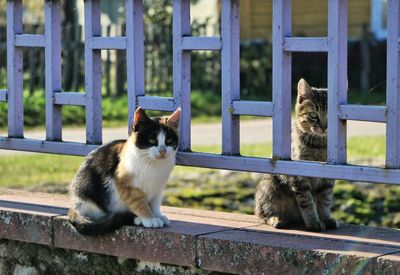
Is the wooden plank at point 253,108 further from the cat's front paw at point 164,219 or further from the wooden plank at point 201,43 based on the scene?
the cat's front paw at point 164,219

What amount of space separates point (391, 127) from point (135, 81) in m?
1.47

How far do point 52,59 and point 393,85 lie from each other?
200 centimetres

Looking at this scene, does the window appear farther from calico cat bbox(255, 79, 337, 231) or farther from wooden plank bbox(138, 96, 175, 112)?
wooden plank bbox(138, 96, 175, 112)

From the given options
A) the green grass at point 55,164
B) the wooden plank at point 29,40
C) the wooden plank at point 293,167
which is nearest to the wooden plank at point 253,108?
the wooden plank at point 293,167

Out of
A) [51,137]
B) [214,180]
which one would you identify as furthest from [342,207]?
[51,137]

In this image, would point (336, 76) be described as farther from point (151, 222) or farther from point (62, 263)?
point (62, 263)

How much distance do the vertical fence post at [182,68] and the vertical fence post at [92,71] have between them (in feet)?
1.65

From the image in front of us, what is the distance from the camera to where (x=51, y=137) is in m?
5.39

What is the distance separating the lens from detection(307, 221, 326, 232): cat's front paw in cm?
476

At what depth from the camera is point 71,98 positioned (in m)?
5.27

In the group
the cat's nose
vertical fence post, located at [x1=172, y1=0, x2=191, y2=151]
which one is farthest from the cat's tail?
vertical fence post, located at [x1=172, y1=0, x2=191, y2=151]

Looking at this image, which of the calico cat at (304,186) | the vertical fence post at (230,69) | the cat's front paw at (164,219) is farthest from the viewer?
the calico cat at (304,186)

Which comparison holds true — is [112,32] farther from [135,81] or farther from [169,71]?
[135,81]

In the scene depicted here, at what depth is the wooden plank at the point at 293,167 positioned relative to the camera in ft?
13.8
